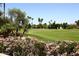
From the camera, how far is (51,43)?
4816 mm

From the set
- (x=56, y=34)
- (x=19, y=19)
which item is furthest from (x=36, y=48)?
(x=19, y=19)

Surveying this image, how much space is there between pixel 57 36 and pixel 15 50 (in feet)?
1.67

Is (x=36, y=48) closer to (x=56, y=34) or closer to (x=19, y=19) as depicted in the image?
(x=56, y=34)

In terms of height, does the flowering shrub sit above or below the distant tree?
below

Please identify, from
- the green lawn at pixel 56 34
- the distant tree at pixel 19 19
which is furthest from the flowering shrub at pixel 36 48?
the distant tree at pixel 19 19

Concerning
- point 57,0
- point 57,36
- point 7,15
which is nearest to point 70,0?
point 57,0

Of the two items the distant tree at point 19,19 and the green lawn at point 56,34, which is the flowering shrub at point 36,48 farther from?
the distant tree at point 19,19

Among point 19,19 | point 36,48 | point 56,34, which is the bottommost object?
point 36,48

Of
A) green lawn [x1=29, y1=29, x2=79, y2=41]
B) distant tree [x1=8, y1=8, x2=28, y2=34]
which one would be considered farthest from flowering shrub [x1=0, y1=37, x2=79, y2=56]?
distant tree [x1=8, y1=8, x2=28, y2=34]

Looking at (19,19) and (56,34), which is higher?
(19,19)

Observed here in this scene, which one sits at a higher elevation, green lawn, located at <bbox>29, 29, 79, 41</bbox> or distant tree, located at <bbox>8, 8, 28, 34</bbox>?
Answer: distant tree, located at <bbox>8, 8, 28, 34</bbox>

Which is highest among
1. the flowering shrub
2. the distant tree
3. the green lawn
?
the distant tree

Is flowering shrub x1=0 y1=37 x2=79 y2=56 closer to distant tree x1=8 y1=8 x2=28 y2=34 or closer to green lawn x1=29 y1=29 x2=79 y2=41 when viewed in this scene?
green lawn x1=29 y1=29 x2=79 y2=41

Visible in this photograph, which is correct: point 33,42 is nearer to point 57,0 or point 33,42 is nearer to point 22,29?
point 22,29
